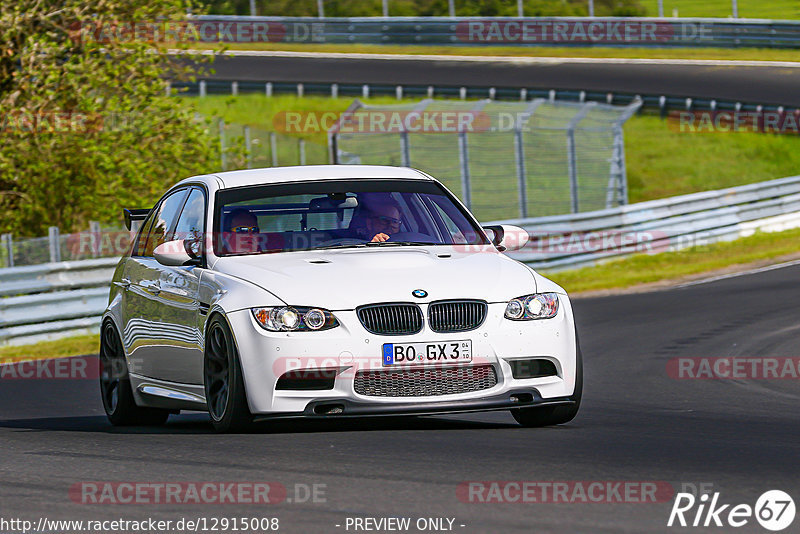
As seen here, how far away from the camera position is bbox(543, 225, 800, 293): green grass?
73.9ft

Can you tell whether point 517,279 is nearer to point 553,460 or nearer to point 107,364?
point 553,460

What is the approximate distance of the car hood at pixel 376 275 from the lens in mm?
8016

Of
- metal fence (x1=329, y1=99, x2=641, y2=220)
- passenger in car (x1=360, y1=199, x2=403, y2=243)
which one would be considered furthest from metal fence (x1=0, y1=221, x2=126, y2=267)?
passenger in car (x1=360, y1=199, x2=403, y2=243)

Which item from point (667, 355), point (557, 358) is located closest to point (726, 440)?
point (557, 358)

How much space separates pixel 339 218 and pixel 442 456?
2.45 metres

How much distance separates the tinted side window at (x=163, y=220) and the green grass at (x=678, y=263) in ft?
39.8

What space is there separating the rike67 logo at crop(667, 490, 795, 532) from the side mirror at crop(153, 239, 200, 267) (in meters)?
3.88

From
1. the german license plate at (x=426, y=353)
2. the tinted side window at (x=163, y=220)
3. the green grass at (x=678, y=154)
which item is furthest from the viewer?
the green grass at (x=678, y=154)

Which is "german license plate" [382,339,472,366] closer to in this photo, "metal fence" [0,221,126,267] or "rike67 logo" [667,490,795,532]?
"rike67 logo" [667,490,795,532]

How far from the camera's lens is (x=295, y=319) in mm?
7973

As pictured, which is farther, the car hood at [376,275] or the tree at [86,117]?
the tree at [86,117]

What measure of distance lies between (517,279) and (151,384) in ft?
8.66
